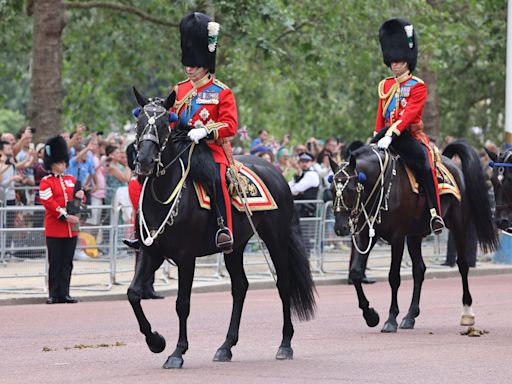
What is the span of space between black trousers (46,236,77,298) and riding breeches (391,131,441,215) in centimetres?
507

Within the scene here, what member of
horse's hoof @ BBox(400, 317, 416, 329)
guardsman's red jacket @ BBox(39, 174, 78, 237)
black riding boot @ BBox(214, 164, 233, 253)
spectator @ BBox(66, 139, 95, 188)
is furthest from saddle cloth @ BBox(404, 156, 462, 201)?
spectator @ BBox(66, 139, 95, 188)

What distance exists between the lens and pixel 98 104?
37062mm

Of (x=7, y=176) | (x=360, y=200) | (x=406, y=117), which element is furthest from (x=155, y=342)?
(x=7, y=176)

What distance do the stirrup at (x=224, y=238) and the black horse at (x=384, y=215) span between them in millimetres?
2769

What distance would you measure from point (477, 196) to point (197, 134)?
594cm

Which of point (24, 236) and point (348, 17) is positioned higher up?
point (348, 17)

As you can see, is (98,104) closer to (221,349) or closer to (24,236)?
(24,236)

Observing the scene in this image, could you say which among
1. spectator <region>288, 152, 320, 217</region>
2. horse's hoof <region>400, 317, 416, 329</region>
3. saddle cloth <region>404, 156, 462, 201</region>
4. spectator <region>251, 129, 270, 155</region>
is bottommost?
horse's hoof <region>400, 317, 416, 329</region>

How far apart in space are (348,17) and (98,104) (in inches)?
353

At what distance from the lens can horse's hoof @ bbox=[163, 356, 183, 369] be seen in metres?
11.3

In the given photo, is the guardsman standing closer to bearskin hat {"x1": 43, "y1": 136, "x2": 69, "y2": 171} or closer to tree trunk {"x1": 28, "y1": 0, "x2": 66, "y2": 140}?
bearskin hat {"x1": 43, "y1": 136, "x2": 69, "y2": 171}

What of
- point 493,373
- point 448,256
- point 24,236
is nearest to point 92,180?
point 24,236

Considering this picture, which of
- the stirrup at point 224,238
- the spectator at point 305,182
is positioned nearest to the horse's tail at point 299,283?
the stirrup at point 224,238

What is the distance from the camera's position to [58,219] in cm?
1788
